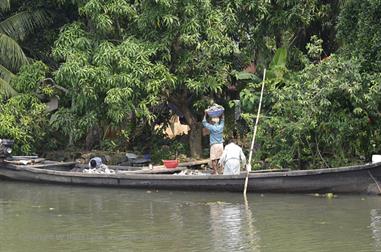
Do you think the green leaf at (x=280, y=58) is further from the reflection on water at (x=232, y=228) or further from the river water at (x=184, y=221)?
the reflection on water at (x=232, y=228)

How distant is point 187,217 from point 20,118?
6775 mm

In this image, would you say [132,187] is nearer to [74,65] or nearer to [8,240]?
[74,65]

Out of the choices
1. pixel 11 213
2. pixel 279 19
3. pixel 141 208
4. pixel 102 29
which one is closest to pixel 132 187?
pixel 141 208

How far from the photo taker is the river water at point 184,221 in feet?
26.8

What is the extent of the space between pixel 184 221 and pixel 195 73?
5620 mm

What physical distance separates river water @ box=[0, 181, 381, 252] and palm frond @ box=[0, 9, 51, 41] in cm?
488

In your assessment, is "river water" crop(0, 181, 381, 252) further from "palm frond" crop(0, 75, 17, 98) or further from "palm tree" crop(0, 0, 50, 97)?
"palm tree" crop(0, 0, 50, 97)

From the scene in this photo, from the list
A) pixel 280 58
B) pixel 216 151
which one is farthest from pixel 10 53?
pixel 280 58

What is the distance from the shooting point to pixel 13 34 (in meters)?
16.2

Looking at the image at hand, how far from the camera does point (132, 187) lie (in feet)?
41.7

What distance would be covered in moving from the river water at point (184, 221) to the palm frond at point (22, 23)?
192 inches

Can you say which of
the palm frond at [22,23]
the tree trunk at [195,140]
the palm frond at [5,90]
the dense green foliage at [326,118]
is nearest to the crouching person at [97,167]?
the tree trunk at [195,140]

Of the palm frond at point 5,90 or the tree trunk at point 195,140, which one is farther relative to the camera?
the tree trunk at point 195,140

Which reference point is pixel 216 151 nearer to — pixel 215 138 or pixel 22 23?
pixel 215 138
